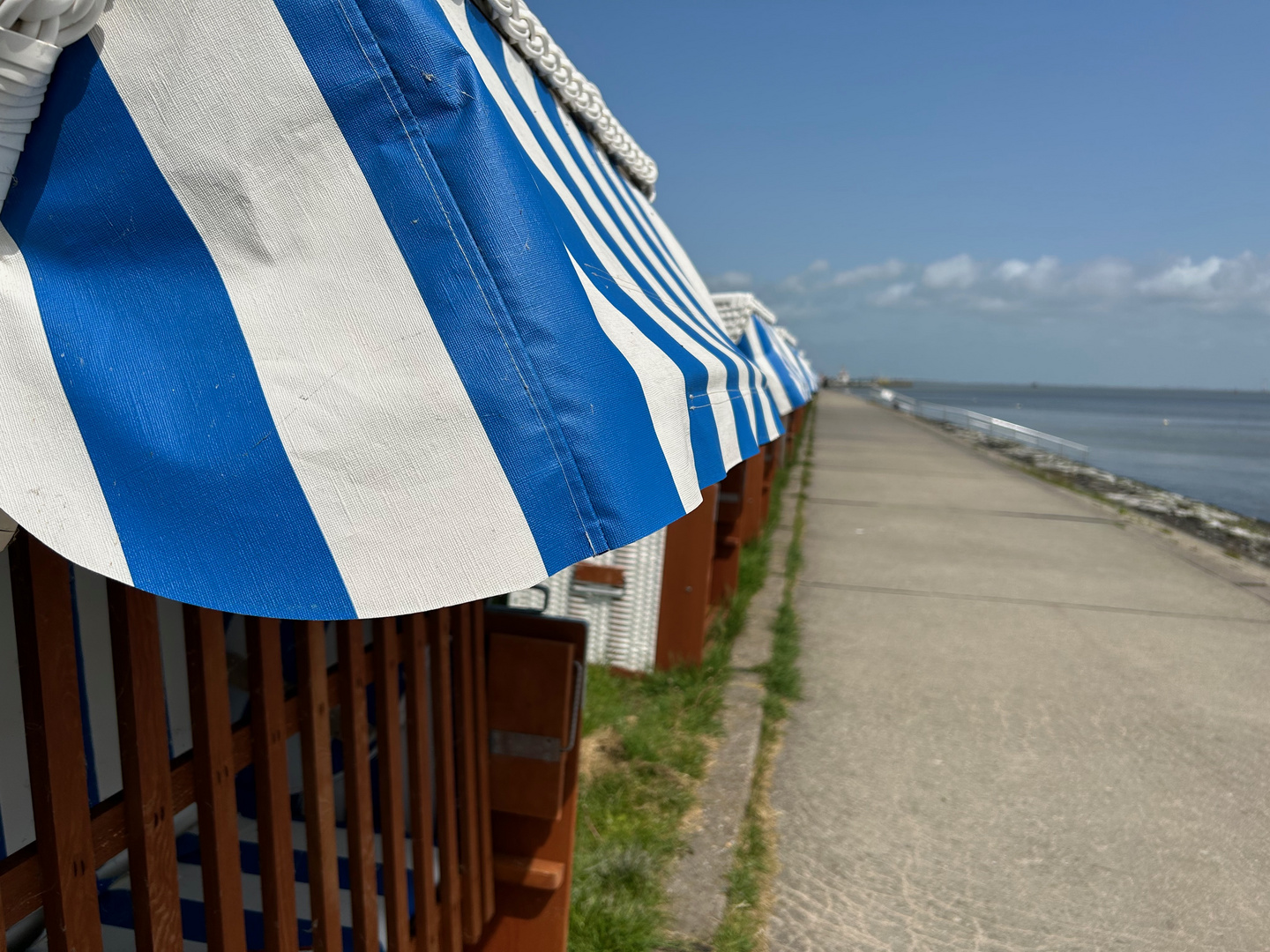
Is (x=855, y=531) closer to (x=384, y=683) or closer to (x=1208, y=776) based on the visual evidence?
(x=1208, y=776)

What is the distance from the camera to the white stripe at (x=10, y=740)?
6.09ft

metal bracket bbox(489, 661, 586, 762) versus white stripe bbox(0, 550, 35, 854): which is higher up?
white stripe bbox(0, 550, 35, 854)

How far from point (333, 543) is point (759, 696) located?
4.29 meters

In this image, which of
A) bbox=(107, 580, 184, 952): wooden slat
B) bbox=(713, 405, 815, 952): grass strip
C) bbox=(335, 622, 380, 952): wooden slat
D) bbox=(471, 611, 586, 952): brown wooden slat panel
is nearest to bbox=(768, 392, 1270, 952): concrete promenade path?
bbox=(713, 405, 815, 952): grass strip

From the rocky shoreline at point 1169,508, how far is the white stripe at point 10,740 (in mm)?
11116

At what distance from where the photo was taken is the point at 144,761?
49.2 inches

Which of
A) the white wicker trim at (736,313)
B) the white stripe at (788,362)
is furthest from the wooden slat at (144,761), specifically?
the white stripe at (788,362)

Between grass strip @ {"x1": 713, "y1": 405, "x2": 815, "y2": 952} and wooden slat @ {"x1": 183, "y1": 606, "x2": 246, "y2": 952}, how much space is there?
1.89 m

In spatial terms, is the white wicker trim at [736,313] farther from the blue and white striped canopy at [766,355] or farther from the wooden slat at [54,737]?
the wooden slat at [54,737]

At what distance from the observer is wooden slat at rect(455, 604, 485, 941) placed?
84.9 inches

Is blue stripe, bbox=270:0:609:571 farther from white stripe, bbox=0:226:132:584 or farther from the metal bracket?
the metal bracket

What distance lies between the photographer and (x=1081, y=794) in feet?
13.1

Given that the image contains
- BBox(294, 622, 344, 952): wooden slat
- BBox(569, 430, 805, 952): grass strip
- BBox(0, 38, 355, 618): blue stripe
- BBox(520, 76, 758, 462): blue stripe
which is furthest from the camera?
BBox(569, 430, 805, 952): grass strip

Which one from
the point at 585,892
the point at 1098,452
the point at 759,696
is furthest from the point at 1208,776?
the point at 1098,452
